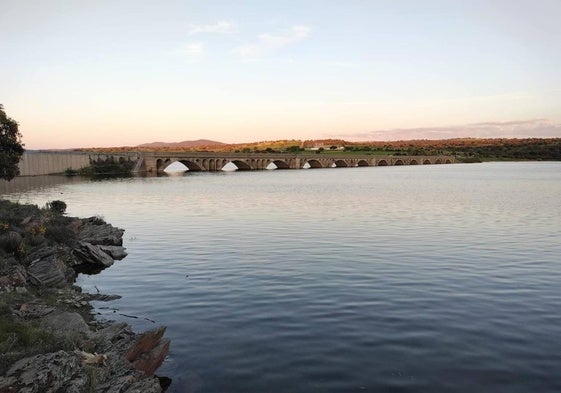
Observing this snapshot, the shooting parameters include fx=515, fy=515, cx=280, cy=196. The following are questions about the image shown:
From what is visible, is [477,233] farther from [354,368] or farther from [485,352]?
[354,368]

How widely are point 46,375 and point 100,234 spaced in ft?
92.2

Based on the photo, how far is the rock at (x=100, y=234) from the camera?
36.4 m

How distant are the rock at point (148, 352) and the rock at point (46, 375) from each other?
211cm

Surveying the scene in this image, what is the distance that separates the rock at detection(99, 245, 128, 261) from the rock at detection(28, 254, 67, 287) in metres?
6.68

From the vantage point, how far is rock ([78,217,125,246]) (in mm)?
36438

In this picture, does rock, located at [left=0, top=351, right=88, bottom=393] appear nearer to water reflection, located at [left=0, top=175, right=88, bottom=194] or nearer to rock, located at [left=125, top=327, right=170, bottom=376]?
rock, located at [left=125, top=327, right=170, bottom=376]

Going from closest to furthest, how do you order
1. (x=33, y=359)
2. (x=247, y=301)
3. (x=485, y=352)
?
(x=33, y=359), (x=485, y=352), (x=247, y=301)

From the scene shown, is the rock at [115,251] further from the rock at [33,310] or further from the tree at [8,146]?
the tree at [8,146]

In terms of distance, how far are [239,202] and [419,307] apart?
51625 millimetres

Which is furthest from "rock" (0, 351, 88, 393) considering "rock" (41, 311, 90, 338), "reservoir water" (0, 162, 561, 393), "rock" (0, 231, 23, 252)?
"rock" (0, 231, 23, 252)

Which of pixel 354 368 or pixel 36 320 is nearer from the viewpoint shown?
pixel 354 368

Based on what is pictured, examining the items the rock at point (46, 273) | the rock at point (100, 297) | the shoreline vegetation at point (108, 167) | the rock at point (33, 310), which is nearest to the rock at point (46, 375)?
the rock at point (33, 310)

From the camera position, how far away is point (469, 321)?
62.3 feet

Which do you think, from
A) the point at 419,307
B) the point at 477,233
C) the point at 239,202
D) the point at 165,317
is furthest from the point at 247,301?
the point at 239,202
